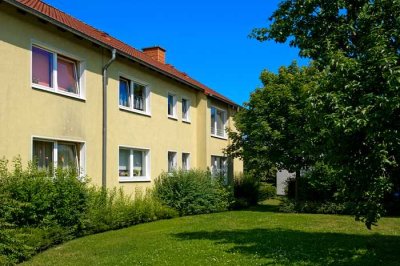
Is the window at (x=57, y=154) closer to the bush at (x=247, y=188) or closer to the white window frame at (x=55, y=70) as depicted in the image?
the white window frame at (x=55, y=70)

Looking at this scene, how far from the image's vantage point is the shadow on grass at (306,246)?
9164 millimetres

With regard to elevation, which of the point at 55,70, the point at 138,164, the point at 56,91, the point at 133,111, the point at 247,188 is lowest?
the point at 247,188

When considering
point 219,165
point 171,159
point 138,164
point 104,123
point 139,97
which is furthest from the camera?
point 219,165

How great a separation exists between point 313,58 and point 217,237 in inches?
208

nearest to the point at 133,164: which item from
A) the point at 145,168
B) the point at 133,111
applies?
the point at 145,168

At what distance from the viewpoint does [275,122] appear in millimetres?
22297

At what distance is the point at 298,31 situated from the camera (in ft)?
36.0

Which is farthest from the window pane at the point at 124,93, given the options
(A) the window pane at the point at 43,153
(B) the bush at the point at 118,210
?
(A) the window pane at the point at 43,153

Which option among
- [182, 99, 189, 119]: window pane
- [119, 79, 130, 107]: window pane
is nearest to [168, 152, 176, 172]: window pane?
[182, 99, 189, 119]: window pane

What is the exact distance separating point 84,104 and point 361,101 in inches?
370

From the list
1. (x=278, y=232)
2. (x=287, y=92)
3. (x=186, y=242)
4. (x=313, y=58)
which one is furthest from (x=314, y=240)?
(x=287, y=92)

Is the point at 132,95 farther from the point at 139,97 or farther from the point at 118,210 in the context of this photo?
the point at 118,210

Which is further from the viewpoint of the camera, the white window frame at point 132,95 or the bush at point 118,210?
the white window frame at point 132,95

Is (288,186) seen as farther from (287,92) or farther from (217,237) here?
(217,237)
